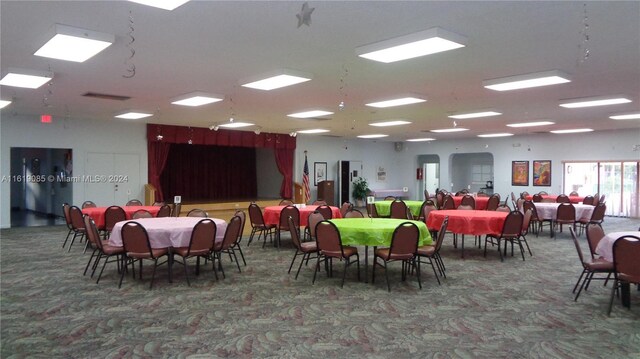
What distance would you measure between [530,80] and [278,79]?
12.4 feet

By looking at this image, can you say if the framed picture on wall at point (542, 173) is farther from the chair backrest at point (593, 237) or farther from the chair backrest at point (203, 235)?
the chair backrest at point (203, 235)

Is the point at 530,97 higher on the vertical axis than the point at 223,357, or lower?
higher

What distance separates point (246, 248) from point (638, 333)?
270 inches

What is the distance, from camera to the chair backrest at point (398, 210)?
10985 millimetres

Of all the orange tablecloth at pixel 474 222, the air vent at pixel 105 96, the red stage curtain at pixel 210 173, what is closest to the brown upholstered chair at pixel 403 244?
the orange tablecloth at pixel 474 222

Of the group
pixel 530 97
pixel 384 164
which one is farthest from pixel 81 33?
pixel 384 164

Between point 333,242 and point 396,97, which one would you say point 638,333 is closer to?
point 333,242

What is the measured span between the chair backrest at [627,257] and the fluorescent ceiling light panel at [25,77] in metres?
7.94

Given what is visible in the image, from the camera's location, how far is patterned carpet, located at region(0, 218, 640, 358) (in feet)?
14.0

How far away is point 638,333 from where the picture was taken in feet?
15.3

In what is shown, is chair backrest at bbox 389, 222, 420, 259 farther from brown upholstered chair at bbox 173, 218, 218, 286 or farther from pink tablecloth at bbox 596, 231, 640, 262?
brown upholstered chair at bbox 173, 218, 218, 286

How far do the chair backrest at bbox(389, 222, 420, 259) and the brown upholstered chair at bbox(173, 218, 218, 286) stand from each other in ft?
8.28

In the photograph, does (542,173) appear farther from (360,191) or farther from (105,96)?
(105,96)

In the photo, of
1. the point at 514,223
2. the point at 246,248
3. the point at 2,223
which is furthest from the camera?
the point at 2,223
